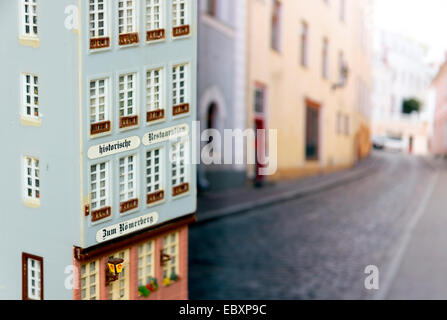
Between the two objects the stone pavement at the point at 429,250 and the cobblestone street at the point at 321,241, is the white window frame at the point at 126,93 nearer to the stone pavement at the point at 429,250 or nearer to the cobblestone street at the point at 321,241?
the cobblestone street at the point at 321,241

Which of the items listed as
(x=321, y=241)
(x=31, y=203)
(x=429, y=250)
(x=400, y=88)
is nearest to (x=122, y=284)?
(x=31, y=203)

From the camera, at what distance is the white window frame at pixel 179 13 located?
27.2 inches

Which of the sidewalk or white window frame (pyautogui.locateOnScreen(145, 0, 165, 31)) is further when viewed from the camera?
the sidewalk

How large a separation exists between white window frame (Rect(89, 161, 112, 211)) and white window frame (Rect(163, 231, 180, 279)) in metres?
0.14

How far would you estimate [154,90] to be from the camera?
26.1 inches

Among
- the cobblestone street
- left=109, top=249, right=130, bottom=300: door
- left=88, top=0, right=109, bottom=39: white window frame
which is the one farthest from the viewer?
the cobblestone street

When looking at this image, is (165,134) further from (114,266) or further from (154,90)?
(114,266)

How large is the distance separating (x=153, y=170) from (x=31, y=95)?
154 mm

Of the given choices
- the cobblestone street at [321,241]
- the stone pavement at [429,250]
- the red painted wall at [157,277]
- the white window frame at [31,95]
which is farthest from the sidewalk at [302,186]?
the white window frame at [31,95]

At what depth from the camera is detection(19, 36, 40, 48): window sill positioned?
0.59 metres

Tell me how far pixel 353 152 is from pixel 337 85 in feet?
1.04

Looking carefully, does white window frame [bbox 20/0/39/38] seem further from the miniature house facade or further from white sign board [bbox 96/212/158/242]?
white sign board [bbox 96/212/158/242]

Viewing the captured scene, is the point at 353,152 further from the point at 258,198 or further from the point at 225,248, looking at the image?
the point at 225,248

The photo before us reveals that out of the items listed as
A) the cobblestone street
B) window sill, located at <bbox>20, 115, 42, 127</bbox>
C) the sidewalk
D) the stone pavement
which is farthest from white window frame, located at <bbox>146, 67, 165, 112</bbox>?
the stone pavement
